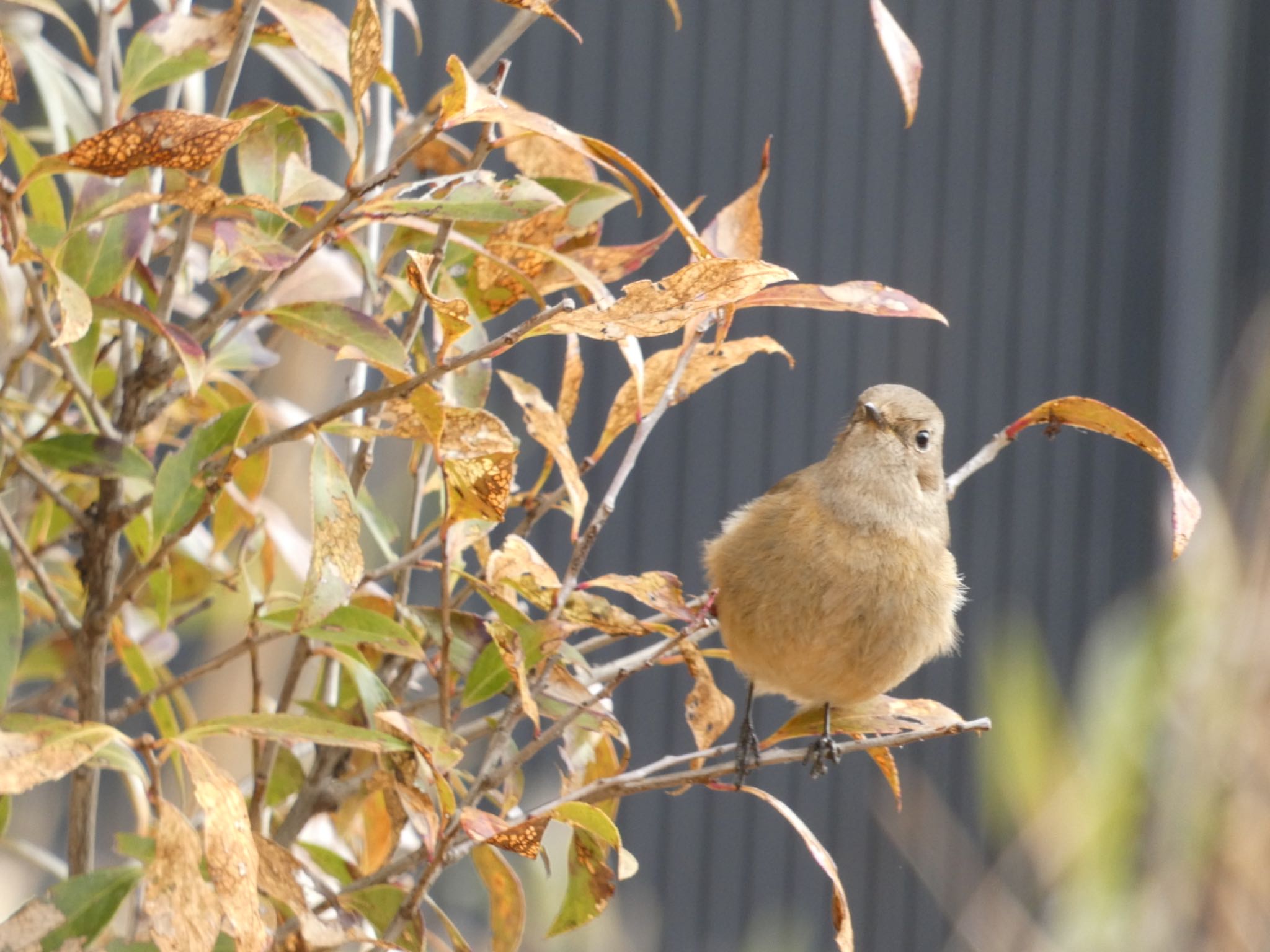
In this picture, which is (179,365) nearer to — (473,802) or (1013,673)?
(473,802)

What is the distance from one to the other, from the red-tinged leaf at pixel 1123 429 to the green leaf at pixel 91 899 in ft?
2.33

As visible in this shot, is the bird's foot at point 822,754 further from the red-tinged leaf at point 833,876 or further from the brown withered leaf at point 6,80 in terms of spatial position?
the brown withered leaf at point 6,80

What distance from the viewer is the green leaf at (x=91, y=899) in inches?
37.3

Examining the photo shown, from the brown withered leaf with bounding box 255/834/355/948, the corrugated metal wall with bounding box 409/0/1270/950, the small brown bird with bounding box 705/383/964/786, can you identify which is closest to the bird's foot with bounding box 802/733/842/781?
the small brown bird with bounding box 705/383/964/786

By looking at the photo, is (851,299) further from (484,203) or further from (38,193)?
(38,193)

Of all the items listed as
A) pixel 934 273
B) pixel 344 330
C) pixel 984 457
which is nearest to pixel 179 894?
pixel 344 330

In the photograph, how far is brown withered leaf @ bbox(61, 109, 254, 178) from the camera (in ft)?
2.67

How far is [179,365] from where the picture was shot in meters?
1.10

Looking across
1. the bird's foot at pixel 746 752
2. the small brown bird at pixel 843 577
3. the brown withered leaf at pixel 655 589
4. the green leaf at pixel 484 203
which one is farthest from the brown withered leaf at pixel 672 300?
the small brown bird at pixel 843 577

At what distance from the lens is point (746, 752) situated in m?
1.61

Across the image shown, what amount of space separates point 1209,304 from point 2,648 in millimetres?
5494

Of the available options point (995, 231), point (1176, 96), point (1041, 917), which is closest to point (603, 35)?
point (995, 231)

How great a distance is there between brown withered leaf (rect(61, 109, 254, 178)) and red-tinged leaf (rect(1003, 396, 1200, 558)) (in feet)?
1.92

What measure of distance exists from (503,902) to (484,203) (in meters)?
0.52
